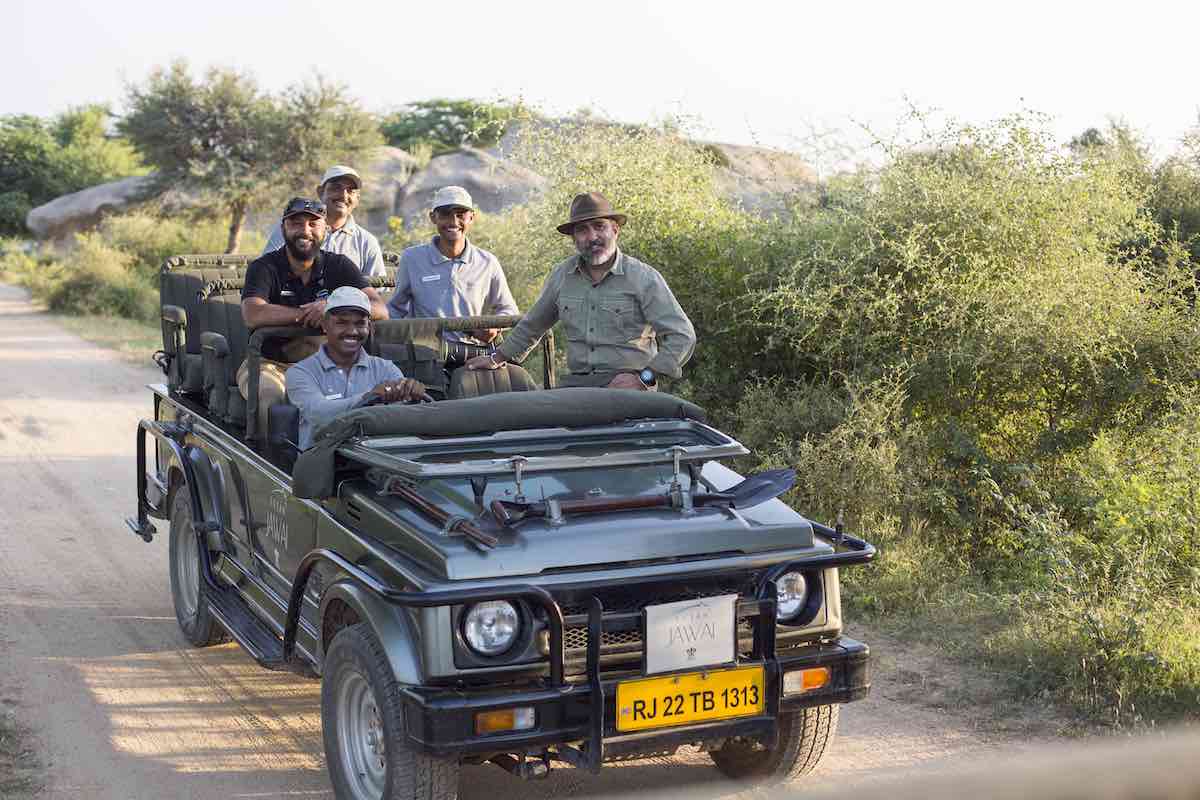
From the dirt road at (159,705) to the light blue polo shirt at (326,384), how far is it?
1.25 metres

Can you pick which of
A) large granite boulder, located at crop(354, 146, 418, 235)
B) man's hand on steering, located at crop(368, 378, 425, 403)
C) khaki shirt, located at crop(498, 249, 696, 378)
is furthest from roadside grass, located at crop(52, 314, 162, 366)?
man's hand on steering, located at crop(368, 378, 425, 403)

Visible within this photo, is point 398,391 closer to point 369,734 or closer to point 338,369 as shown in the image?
point 338,369

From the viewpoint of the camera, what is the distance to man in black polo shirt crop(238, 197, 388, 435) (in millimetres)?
6398

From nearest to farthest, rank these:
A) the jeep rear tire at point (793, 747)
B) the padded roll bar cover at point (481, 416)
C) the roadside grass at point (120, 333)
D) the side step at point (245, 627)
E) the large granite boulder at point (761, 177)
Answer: the jeep rear tire at point (793, 747) → the padded roll bar cover at point (481, 416) → the side step at point (245, 627) → the large granite boulder at point (761, 177) → the roadside grass at point (120, 333)

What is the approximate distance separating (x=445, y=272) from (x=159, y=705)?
2.95m

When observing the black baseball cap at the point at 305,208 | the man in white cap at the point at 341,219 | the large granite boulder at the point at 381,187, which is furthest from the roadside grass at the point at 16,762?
the large granite boulder at the point at 381,187

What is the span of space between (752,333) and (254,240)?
24748 mm

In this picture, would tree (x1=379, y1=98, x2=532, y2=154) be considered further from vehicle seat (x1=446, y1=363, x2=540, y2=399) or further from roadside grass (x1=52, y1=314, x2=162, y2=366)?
vehicle seat (x1=446, y1=363, x2=540, y2=399)

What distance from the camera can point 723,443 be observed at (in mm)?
4926

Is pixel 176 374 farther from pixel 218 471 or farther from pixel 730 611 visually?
pixel 730 611

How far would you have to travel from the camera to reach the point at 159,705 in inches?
228

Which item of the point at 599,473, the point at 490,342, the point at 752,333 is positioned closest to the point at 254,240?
the point at 752,333

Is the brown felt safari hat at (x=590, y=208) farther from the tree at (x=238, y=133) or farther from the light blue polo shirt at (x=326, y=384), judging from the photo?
the tree at (x=238, y=133)

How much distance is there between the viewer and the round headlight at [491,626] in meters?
4.04
